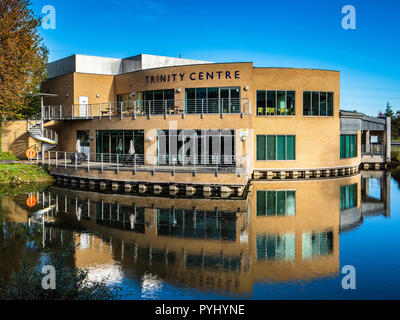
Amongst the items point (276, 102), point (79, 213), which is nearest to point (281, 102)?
point (276, 102)

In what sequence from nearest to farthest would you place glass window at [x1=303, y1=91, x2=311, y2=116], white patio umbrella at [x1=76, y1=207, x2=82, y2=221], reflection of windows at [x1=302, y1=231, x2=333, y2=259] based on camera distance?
reflection of windows at [x1=302, y1=231, x2=333, y2=259] < white patio umbrella at [x1=76, y1=207, x2=82, y2=221] < glass window at [x1=303, y1=91, x2=311, y2=116]

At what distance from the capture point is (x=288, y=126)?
29.8 metres

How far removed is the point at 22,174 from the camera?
2717cm

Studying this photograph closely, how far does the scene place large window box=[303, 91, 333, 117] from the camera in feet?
98.8

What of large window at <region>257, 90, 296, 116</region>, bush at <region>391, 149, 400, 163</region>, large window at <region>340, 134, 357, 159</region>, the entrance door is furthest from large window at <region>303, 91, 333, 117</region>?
the entrance door

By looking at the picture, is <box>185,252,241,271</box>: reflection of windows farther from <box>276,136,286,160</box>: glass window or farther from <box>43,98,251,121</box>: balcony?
<box>276,136,286,160</box>: glass window

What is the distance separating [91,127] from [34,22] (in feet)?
37.5

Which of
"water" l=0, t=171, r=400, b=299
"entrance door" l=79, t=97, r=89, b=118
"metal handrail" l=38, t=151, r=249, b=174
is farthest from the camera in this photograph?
"entrance door" l=79, t=97, r=89, b=118

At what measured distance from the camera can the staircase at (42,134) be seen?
31656 millimetres

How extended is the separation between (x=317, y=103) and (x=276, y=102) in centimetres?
374

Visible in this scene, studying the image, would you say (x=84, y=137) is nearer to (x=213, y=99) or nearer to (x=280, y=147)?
(x=213, y=99)

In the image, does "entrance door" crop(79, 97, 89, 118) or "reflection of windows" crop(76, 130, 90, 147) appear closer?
"reflection of windows" crop(76, 130, 90, 147)

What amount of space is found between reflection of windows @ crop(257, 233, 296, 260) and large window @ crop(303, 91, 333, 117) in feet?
60.9

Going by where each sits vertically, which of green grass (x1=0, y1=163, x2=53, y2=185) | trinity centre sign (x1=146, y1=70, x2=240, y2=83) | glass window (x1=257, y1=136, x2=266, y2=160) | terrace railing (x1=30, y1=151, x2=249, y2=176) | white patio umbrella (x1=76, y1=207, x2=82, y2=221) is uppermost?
trinity centre sign (x1=146, y1=70, x2=240, y2=83)
